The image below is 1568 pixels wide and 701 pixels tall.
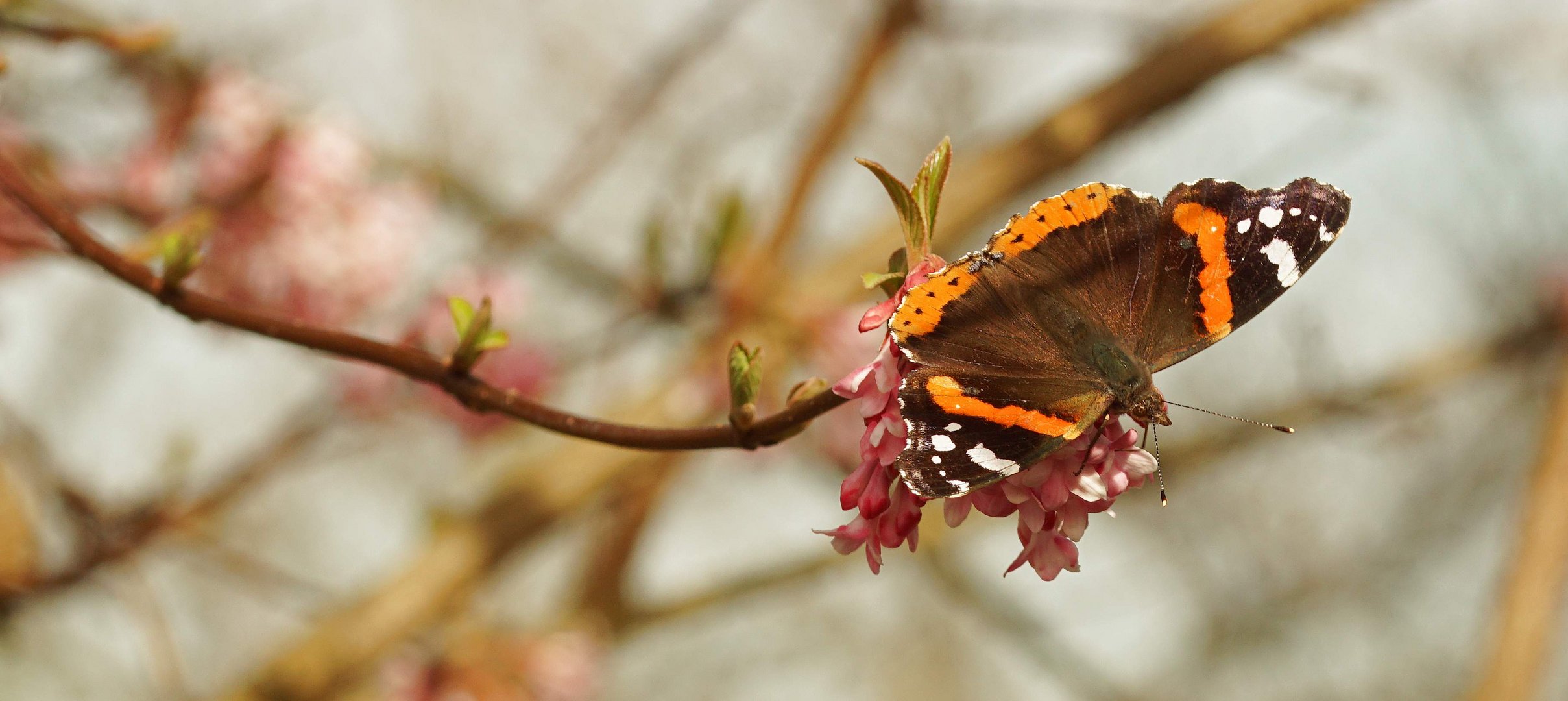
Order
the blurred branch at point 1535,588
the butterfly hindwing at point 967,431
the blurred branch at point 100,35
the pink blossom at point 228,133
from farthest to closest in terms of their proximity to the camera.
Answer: the blurred branch at point 1535,588
the pink blossom at point 228,133
the blurred branch at point 100,35
the butterfly hindwing at point 967,431

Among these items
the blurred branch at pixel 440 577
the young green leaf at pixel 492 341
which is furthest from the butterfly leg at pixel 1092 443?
the blurred branch at pixel 440 577

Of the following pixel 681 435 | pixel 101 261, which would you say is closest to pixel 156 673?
pixel 101 261

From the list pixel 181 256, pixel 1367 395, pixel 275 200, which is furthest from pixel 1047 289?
pixel 1367 395

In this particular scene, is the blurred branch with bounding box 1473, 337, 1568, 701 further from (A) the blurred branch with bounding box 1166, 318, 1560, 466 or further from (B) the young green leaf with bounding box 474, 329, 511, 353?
(B) the young green leaf with bounding box 474, 329, 511, 353

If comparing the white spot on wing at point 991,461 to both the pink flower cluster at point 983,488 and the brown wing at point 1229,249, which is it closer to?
the pink flower cluster at point 983,488

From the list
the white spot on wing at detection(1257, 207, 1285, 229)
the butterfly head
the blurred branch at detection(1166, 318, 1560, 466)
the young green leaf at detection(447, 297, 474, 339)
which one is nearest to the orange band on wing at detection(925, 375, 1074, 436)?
the butterfly head

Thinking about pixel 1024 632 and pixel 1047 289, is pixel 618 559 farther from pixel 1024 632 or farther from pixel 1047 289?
pixel 1047 289
